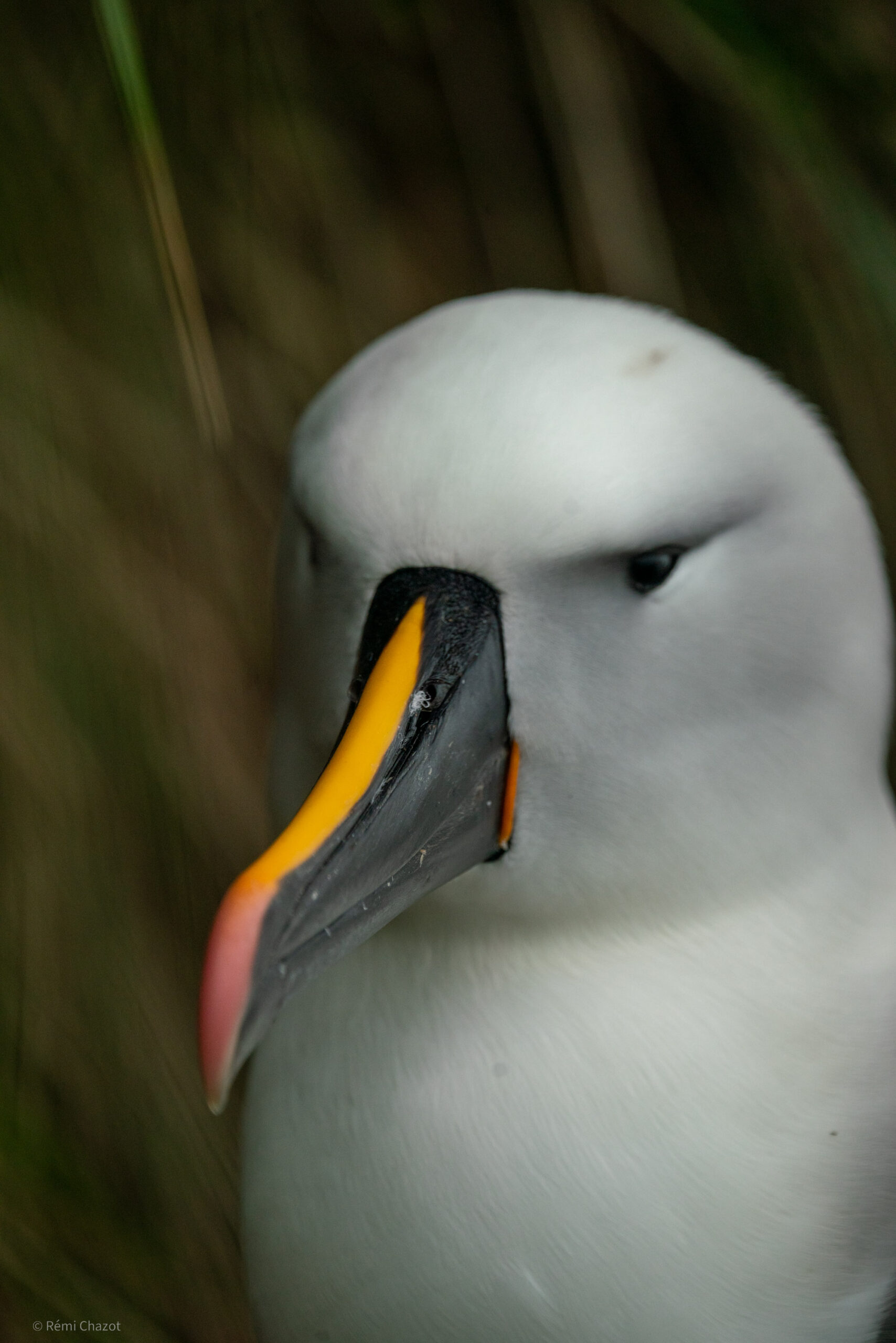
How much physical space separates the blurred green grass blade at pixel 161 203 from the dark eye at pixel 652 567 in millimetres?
481

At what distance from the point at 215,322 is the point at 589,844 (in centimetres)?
169

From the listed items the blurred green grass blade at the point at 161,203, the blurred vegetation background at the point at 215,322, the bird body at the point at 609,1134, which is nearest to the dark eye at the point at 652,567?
the bird body at the point at 609,1134

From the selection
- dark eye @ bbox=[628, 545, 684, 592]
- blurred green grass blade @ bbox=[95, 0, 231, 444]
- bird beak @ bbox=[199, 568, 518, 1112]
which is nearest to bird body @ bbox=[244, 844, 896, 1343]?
bird beak @ bbox=[199, 568, 518, 1112]

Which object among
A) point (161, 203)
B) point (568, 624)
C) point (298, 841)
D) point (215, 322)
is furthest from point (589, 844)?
point (215, 322)

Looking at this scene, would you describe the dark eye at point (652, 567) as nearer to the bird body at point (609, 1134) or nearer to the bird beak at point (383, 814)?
the bird beak at point (383, 814)

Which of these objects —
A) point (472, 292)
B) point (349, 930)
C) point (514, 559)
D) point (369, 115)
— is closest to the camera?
point (349, 930)

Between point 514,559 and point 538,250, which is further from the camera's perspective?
point 538,250

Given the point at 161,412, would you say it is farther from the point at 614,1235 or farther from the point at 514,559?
the point at 614,1235

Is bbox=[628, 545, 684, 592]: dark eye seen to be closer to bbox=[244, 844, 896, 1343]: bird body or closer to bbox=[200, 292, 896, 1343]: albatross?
bbox=[200, 292, 896, 1343]: albatross

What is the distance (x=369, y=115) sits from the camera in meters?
2.74

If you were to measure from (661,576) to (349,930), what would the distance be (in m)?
0.42

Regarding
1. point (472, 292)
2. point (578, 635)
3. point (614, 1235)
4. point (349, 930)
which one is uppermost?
point (472, 292)

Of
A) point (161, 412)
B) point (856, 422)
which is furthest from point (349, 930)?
point (856, 422)

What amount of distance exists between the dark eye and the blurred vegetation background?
587mm
